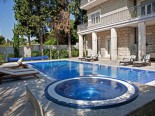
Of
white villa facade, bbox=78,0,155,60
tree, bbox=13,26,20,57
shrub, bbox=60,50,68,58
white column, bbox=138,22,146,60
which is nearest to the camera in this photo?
white column, bbox=138,22,146,60

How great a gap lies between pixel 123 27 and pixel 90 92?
14833mm

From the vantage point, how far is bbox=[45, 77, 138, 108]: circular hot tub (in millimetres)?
5048

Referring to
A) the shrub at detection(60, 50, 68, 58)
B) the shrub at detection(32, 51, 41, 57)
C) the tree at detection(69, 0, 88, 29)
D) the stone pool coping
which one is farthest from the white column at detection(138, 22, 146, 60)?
the shrub at detection(32, 51, 41, 57)

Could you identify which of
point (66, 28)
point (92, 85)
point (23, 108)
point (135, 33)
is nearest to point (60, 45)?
point (66, 28)

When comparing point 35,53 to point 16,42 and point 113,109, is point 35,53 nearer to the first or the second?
point 16,42

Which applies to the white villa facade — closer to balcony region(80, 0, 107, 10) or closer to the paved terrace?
balcony region(80, 0, 107, 10)

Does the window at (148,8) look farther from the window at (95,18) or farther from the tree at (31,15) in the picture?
the tree at (31,15)

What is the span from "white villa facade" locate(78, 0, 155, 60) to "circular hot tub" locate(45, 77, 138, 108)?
984 centimetres

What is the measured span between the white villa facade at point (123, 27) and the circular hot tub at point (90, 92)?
984cm

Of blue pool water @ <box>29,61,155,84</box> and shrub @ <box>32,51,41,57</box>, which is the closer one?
blue pool water @ <box>29,61,155,84</box>

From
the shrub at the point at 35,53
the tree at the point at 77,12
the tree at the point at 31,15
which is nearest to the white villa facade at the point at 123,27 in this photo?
the tree at the point at 77,12

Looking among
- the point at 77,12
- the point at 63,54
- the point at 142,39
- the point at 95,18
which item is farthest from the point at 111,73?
the point at 77,12

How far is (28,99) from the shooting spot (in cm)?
661

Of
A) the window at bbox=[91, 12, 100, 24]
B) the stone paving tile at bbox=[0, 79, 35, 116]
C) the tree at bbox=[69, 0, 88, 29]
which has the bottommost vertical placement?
the stone paving tile at bbox=[0, 79, 35, 116]
